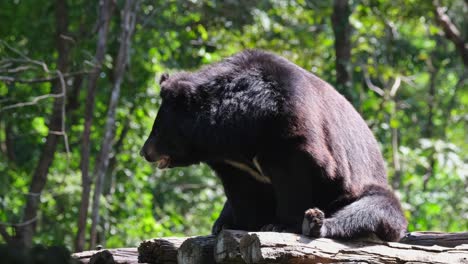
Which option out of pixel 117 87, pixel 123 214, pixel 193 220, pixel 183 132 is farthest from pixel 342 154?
pixel 193 220

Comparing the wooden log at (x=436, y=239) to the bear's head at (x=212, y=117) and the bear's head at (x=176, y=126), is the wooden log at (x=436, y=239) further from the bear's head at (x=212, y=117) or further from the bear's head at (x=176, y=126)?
the bear's head at (x=176, y=126)

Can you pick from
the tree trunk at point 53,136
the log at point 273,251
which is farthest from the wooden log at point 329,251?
the tree trunk at point 53,136

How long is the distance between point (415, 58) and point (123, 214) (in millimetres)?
4626

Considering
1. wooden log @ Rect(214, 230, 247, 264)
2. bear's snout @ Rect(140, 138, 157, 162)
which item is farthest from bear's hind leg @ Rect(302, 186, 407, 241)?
bear's snout @ Rect(140, 138, 157, 162)

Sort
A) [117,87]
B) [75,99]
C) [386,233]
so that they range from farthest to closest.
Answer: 1. [75,99]
2. [117,87]
3. [386,233]

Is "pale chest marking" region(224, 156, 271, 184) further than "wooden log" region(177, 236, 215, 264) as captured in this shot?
Yes

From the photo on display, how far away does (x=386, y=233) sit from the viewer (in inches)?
169

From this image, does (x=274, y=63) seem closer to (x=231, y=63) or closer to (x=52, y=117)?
(x=231, y=63)

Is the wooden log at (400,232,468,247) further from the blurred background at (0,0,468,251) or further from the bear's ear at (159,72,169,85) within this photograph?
the blurred background at (0,0,468,251)

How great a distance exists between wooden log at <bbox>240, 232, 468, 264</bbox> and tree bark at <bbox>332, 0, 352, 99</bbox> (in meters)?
5.31

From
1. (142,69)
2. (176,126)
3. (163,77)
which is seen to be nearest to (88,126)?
(142,69)

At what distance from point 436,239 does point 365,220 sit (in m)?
0.57

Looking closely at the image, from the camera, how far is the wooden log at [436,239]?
14.3 ft

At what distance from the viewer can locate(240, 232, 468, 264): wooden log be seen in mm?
3523
